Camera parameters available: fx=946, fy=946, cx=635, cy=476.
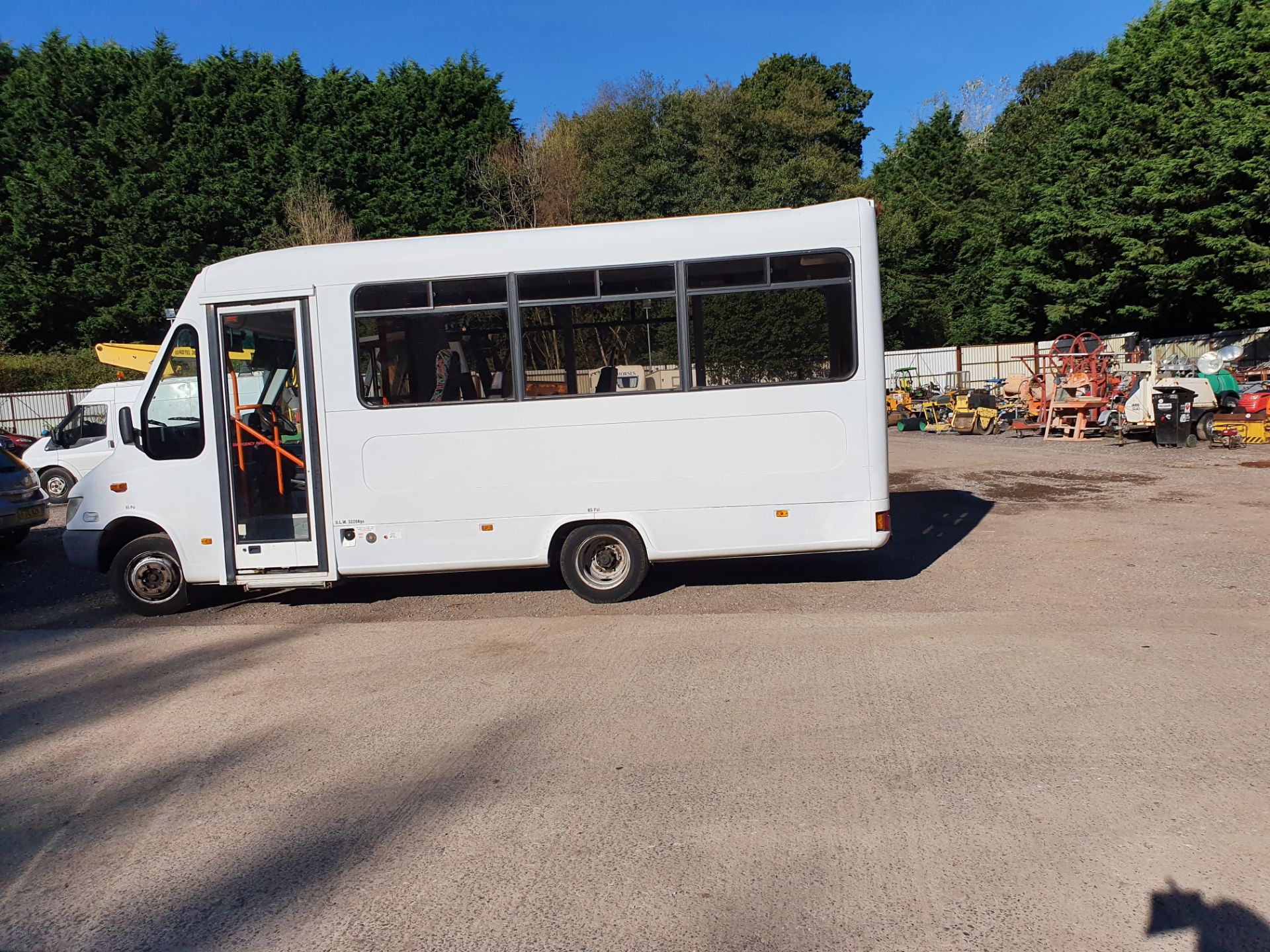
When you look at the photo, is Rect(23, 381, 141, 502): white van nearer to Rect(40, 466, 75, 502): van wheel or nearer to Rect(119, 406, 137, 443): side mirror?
Rect(40, 466, 75, 502): van wheel

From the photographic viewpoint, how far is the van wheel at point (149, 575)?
8391 mm

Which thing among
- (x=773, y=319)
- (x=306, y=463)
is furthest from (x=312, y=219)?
(x=773, y=319)

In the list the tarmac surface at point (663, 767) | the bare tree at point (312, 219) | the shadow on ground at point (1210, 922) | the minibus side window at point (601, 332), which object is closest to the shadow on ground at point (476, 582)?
the tarmac surface at point (663, 767)

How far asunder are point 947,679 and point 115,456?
713 centimetres

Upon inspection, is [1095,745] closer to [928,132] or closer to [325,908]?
[325,908]

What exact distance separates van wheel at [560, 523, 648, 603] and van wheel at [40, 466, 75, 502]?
1440 centimetres

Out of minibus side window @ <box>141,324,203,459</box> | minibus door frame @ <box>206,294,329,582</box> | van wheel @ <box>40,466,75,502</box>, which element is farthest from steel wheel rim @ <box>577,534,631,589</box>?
van wheel @ <box>40,466,75,502</box>

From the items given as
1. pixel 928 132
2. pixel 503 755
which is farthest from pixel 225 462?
pixel 928 132

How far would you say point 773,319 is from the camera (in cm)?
793

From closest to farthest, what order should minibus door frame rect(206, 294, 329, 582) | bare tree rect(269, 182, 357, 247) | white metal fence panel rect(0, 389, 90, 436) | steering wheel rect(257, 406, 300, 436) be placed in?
minibus door frame rect(206, 294, 329, 582) < steering wheel rect(257, 406, 300, 436) < white metal fence panel rect(0, 389, 90, 436) < bare tree rect(269, 182, 357, 247)

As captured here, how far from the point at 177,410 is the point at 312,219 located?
1113 inches

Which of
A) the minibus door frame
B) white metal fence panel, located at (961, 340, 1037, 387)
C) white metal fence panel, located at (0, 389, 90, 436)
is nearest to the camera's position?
the minibus door frame

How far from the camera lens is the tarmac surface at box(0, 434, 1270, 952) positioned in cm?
348

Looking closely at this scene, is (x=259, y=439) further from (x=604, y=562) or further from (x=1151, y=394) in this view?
(x=1151, y=394)
